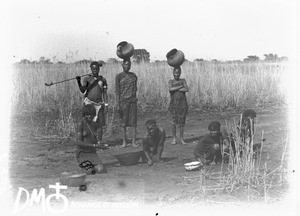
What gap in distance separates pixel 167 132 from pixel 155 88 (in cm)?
340

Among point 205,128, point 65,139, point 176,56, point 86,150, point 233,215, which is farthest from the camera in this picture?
point 205,128

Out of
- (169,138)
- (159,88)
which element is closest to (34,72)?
(159,88)

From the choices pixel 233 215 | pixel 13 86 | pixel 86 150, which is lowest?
pixel 233 215

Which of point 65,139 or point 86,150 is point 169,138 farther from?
point 86,150

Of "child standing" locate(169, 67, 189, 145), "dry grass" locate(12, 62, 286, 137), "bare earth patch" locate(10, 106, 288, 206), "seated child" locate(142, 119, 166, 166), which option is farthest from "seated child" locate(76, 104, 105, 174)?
"dry grass" locate(12, 62, 286, 137)

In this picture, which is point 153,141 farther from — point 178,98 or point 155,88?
point 155,88

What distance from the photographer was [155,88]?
11719 mm

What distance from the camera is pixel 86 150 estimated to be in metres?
5.80

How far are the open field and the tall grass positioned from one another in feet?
0.08

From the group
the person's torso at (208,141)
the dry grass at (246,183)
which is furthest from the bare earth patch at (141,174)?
the person's torso at (208,141)

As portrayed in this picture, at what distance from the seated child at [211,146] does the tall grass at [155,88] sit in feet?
15.0

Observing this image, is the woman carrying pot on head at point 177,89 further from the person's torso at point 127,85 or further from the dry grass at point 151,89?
the dry grass at point 151,89

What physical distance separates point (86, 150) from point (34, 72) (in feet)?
18.6

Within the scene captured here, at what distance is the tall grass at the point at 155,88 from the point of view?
10.0 meters
